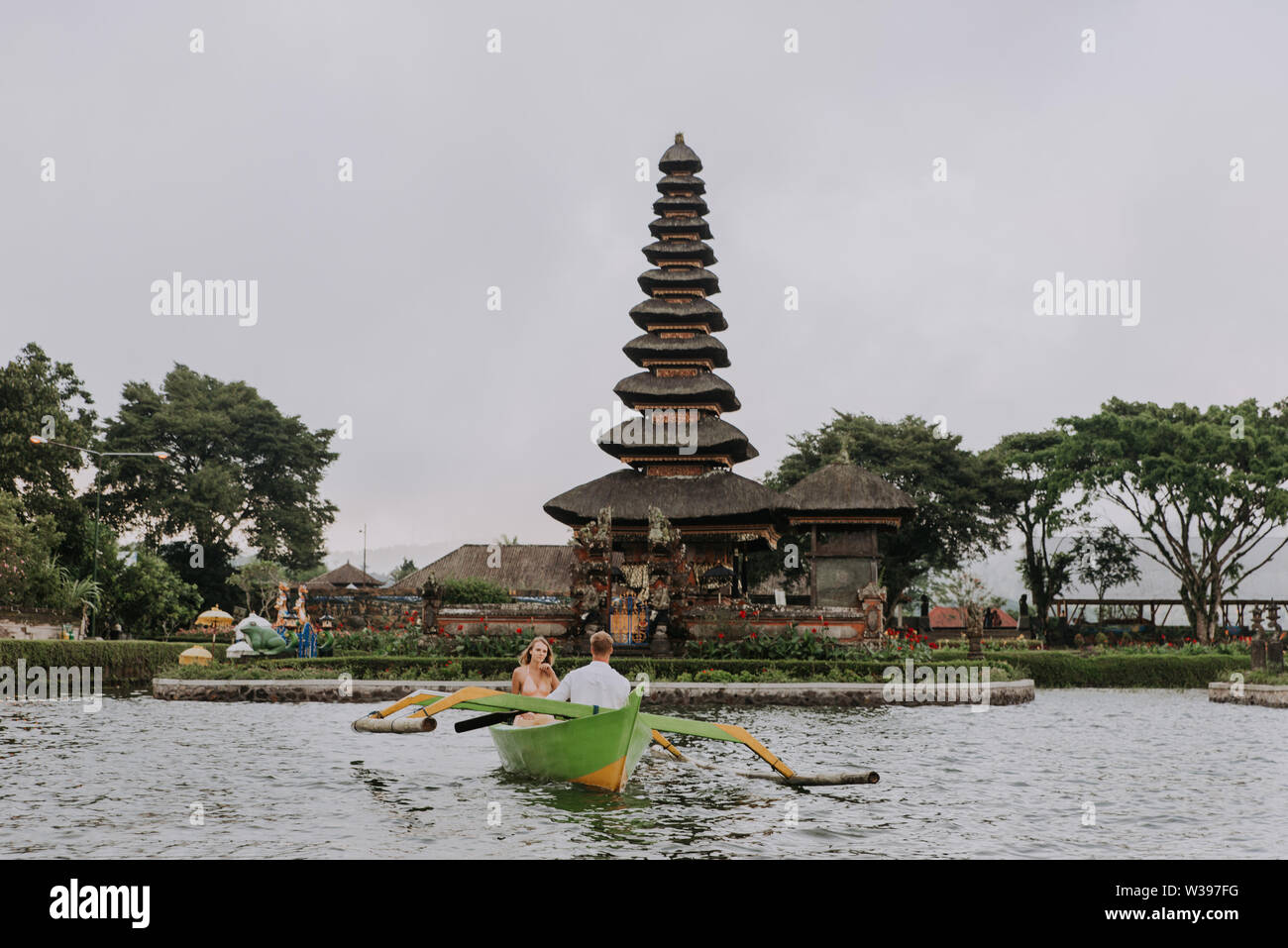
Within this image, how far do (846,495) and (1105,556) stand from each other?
23.3 meters

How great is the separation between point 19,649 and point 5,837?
26.6 meters

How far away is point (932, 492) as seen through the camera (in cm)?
6372

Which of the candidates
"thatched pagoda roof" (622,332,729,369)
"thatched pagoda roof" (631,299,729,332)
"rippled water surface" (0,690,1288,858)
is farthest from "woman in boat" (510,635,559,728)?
"thatched pagoda roof" (631,299,729,332)

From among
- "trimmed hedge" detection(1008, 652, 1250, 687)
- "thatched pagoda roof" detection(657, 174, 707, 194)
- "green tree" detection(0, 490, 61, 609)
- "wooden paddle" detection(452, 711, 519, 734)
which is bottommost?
"trimmed hedge" detection(1008, 652, 1250, 687)

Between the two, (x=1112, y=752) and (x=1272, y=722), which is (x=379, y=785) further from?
(x=1272, y=722)

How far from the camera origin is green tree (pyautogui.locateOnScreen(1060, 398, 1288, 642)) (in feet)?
164

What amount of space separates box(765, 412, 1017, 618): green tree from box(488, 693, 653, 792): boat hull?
48.9 m

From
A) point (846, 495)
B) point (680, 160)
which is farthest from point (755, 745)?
point (680, 160)

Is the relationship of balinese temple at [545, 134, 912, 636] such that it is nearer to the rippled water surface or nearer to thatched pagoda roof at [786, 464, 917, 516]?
thatched pagoda roof at [786, 464, 917, 516]

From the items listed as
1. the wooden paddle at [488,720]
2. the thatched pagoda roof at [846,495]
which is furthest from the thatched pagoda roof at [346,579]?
the wooden paddle at [488,720]

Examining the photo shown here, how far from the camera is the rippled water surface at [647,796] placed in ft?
36.8

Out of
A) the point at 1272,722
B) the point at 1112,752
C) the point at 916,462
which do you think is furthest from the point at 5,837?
the point at 916,462

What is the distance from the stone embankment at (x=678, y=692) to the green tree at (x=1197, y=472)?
83.9ft
